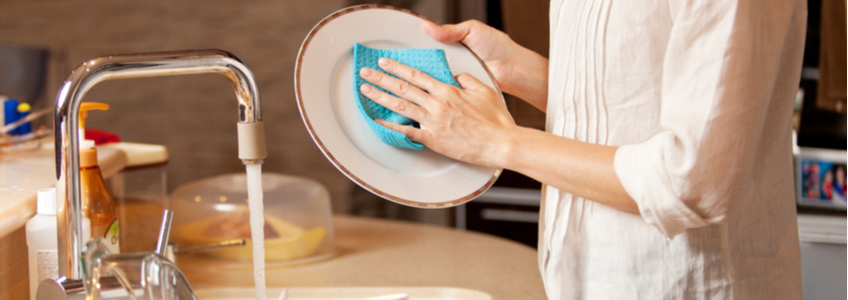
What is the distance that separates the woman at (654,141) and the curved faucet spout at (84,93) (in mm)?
185

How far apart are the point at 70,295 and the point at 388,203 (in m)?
1.82

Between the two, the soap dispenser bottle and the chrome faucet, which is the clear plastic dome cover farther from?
the chrome faucet

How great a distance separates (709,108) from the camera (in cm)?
50

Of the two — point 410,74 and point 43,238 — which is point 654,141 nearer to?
point 410,74

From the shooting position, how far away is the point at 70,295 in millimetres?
523

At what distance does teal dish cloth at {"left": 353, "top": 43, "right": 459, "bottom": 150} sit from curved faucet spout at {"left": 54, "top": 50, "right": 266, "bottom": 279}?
17cm

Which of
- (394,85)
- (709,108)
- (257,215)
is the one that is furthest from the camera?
(394,85)

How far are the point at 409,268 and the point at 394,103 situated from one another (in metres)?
0.43

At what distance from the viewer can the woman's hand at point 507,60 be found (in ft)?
2.73

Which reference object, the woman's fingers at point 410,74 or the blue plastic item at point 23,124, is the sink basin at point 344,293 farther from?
the blue plastic item at point 23,124

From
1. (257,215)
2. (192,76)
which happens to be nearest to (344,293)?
(257,215)

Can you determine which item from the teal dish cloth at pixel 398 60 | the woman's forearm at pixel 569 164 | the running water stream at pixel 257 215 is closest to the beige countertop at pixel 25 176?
the running water stream at pixel 257 215

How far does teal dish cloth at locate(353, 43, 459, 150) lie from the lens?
0.71 meters

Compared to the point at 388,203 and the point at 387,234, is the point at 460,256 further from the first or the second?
the point at 388,203
